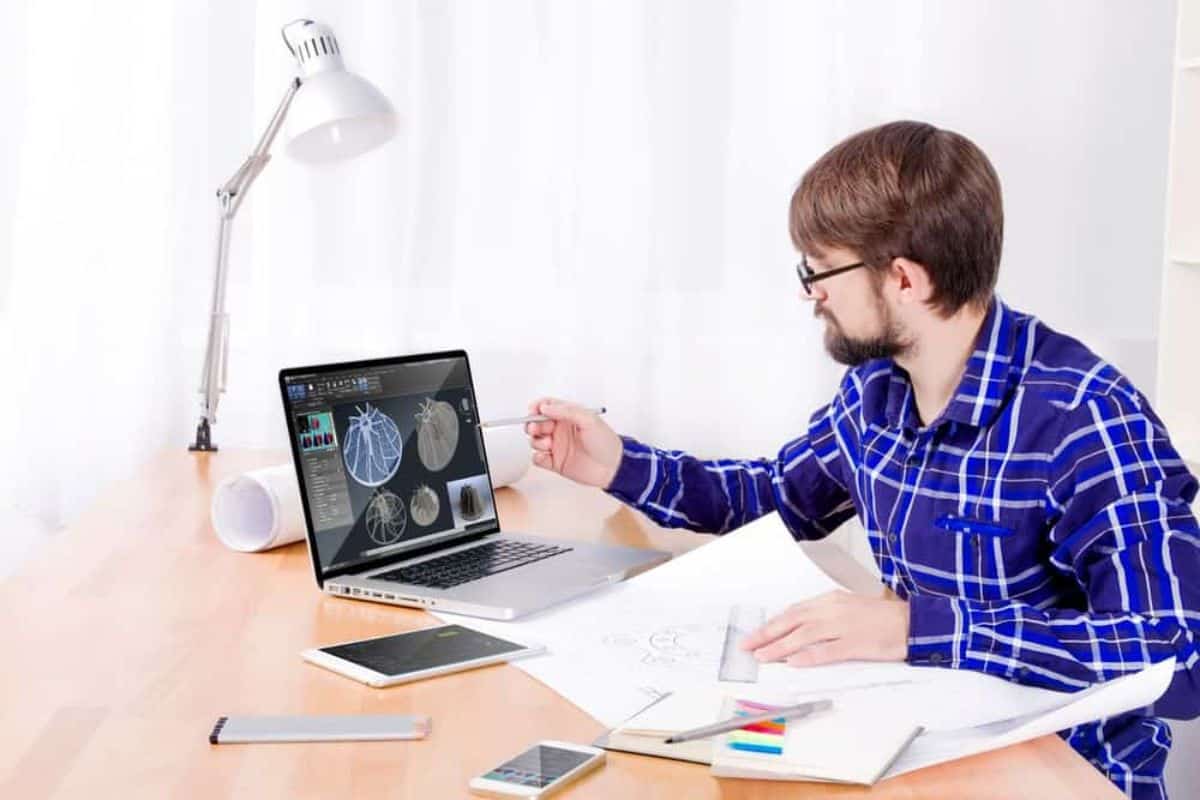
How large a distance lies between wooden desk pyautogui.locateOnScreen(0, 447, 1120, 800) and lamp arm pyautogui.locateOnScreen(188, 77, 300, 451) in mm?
523

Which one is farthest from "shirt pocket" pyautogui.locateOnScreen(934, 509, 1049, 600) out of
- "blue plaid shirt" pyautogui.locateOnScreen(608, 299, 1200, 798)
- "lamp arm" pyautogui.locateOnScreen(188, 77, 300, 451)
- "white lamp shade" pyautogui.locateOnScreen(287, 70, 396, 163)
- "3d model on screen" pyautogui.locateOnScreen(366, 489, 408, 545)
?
"lamp arm" pyautogui.locateOnScreen(188, 77, 300, 451)

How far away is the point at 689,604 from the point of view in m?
1.34

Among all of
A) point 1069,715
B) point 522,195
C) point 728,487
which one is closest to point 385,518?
point 728,487

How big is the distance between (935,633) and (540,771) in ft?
1.30

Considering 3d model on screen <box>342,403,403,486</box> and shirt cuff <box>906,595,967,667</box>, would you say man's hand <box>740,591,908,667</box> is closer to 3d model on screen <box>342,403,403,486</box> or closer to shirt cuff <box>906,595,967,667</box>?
shirt cuff <box>906,595,967,667</box>

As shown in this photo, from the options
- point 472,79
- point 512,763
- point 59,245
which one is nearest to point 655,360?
point 472,79

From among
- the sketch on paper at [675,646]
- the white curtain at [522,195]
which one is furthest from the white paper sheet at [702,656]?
the white curtain at [522,195]

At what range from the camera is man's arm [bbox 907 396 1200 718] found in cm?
115

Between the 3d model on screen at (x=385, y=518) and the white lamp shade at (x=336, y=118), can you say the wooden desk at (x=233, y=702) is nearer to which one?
the 3d model on screen at (x=385, y=518)

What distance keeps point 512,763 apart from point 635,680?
0.65 ft

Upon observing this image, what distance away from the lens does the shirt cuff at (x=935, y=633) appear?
45.7 inches

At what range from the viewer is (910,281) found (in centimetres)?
138

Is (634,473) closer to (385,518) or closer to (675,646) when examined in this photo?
(385,518)

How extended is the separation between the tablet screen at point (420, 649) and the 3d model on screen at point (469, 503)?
358mm
